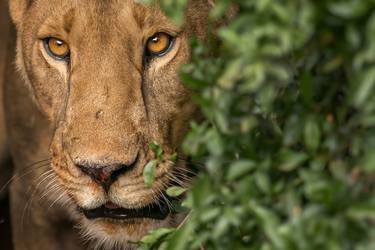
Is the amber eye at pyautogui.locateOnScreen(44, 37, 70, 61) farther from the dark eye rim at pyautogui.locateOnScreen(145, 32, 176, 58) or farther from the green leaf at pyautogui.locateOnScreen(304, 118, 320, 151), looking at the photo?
the green leaf at pyautogui.locateOnScreen(304, 118, 320, 151)

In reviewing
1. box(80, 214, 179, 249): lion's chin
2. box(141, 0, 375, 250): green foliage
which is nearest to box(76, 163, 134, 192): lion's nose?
box(80, 214, 179, 249): lion's chin

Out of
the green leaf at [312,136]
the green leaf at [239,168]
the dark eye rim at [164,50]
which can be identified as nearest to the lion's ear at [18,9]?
the dark eye rim at [164,50]

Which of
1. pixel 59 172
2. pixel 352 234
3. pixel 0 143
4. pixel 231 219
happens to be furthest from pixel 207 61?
pixel 0 143

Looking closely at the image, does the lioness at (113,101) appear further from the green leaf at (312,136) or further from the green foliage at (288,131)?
the green leaf at (312,136)

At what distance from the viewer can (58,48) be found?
3.23 meters

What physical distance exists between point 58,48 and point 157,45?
0.38 meters

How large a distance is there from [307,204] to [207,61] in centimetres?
41

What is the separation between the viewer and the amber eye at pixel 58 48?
320 centimetres

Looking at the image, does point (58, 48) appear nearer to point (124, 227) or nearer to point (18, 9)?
point (18, 9)

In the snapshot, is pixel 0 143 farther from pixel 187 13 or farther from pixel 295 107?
pixel 295 107

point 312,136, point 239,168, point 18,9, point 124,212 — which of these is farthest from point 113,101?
point 312,136

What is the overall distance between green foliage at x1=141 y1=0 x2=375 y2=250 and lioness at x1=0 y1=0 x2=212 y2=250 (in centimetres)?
82

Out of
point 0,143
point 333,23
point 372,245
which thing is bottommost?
point 0,143

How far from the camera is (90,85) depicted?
116 inches
